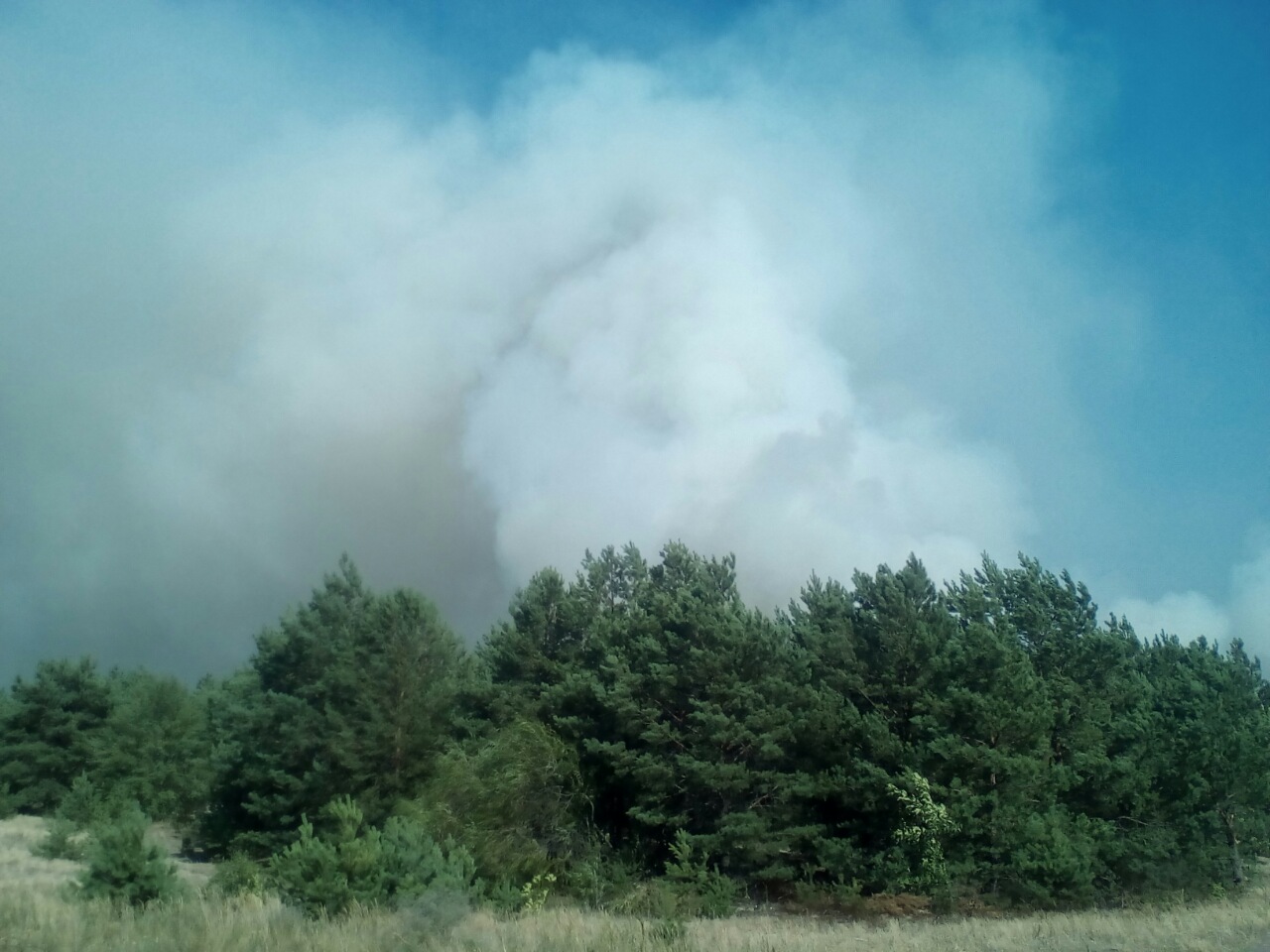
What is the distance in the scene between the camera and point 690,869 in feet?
90.1

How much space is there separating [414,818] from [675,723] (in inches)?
347

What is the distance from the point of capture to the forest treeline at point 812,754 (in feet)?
89.9

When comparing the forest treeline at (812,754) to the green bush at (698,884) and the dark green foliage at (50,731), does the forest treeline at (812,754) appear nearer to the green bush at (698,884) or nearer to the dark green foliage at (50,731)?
the green bush at (698,884)

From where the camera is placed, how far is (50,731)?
6069 centimetres

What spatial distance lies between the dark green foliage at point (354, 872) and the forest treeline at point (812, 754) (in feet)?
3.23

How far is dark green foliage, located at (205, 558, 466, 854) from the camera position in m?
39.1

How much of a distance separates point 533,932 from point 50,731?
191ft

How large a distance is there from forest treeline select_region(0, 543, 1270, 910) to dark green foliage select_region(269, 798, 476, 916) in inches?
38.7

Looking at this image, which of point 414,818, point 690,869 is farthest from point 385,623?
point 690,869

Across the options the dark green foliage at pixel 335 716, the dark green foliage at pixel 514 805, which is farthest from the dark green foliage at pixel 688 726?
the dark green foliage at pixel 335 716

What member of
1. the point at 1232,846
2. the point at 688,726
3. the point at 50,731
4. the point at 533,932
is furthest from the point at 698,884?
the point at 50,731

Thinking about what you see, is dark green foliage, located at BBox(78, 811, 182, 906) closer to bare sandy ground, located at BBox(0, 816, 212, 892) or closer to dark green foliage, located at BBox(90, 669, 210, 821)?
bare sandy ground, located at BBox(0, 816, 212, 892)

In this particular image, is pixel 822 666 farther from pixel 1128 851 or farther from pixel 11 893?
pixel 11 893

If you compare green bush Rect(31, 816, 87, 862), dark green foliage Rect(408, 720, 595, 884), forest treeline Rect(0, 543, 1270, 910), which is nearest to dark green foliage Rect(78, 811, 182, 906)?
forest treeline Rect(0, 543, 1270, 910)
